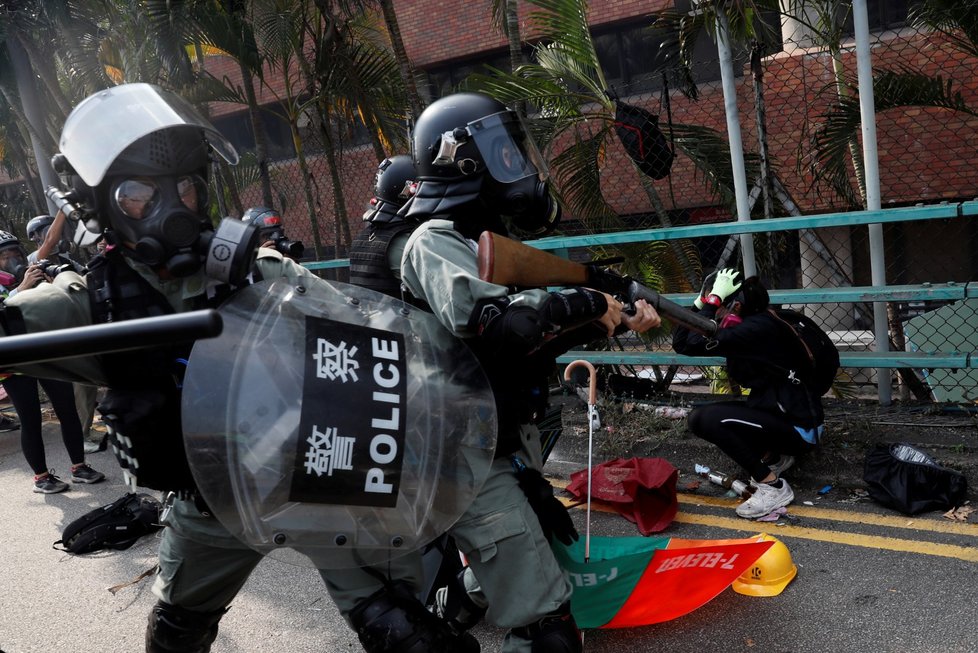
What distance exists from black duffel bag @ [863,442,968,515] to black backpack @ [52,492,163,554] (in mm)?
3568

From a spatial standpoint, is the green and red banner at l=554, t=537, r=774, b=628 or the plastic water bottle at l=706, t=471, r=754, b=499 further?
the plastic water bottle at l=706, t=471, r=754, b=499

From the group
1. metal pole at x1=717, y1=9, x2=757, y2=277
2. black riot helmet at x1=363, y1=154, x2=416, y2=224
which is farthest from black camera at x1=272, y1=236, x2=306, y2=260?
metal pole at x1=717, y1=9, x2=757, y2=277

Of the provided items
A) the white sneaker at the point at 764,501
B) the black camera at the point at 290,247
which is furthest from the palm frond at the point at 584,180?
the white sneaker at the point at 764,501

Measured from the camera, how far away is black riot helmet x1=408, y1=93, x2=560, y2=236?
2.58 meters

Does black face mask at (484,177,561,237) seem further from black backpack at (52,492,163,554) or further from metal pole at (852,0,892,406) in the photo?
black backpack at (52,492,163,554)

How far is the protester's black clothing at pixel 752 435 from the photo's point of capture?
389 cm

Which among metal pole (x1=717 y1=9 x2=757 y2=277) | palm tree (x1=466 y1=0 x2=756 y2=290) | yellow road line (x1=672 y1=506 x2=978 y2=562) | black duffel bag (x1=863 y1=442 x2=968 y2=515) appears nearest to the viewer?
yellow road line (x1=672 y1=506 x2=978 y2=562)

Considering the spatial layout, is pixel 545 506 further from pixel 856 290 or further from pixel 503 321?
pixel 856 290

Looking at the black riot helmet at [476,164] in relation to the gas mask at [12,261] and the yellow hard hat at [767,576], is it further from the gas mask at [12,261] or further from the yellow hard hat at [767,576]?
the gas mask at [12,261]

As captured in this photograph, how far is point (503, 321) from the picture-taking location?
7.12 feet

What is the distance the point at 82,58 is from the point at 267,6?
105 inches

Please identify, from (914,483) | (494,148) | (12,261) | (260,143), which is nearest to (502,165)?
(494,148)

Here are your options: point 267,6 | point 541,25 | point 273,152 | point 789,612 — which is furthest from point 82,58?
point 789,612

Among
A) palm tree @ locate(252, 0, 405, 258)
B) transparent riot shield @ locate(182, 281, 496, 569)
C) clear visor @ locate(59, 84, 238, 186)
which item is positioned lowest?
transparent riot shield @ locate(182, 281, 496, 569)
